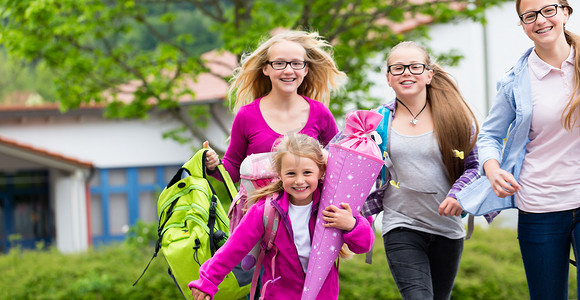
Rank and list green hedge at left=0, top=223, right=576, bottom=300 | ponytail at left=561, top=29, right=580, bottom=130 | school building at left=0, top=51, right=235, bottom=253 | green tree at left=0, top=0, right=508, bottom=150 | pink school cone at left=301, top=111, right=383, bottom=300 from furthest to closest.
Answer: school building at left=0, top=51, right=235, bottom=253
green tree at left=0, top=0, right=508, bottom=150
green hedge at left=0, top=223, right=576, bottom=300
pink school cone at left=301, top=111, right=383, bottom=300
ponytail at left=561, top=29, right=580, bottom=130

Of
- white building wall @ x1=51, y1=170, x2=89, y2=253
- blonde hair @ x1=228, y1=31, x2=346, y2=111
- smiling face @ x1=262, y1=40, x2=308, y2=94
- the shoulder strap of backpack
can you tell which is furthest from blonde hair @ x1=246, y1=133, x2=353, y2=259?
white building wall @ x1=51, y1=170, x2=89, y2=253

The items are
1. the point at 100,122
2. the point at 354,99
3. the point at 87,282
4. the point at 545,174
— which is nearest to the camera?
the point at 545,174

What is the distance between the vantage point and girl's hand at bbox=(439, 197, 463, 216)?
11.1ft

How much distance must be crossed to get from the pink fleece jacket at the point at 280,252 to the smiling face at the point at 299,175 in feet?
0.30

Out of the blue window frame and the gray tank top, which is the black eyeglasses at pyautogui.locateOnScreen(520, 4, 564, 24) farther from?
the blue window frame

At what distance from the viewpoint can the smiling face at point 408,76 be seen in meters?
3.59

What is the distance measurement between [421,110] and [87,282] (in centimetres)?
684

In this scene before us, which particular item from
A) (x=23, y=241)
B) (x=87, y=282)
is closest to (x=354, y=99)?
(x=87, y=282)

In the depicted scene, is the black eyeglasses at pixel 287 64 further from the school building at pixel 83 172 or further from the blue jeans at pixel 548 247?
the school building at pixel 83 172

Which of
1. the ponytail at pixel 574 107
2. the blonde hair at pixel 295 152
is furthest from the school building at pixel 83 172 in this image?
the ponytail at pixel 574 107

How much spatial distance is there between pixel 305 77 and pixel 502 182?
4.81 ft

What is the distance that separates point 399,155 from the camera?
357cm

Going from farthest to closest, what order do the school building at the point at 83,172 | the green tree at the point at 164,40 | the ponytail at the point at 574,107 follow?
the school building at the point at 83,172, the green tree at the point at 164,40, the ponytail at the point at 574,107

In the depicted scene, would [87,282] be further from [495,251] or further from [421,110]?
[421,110]
